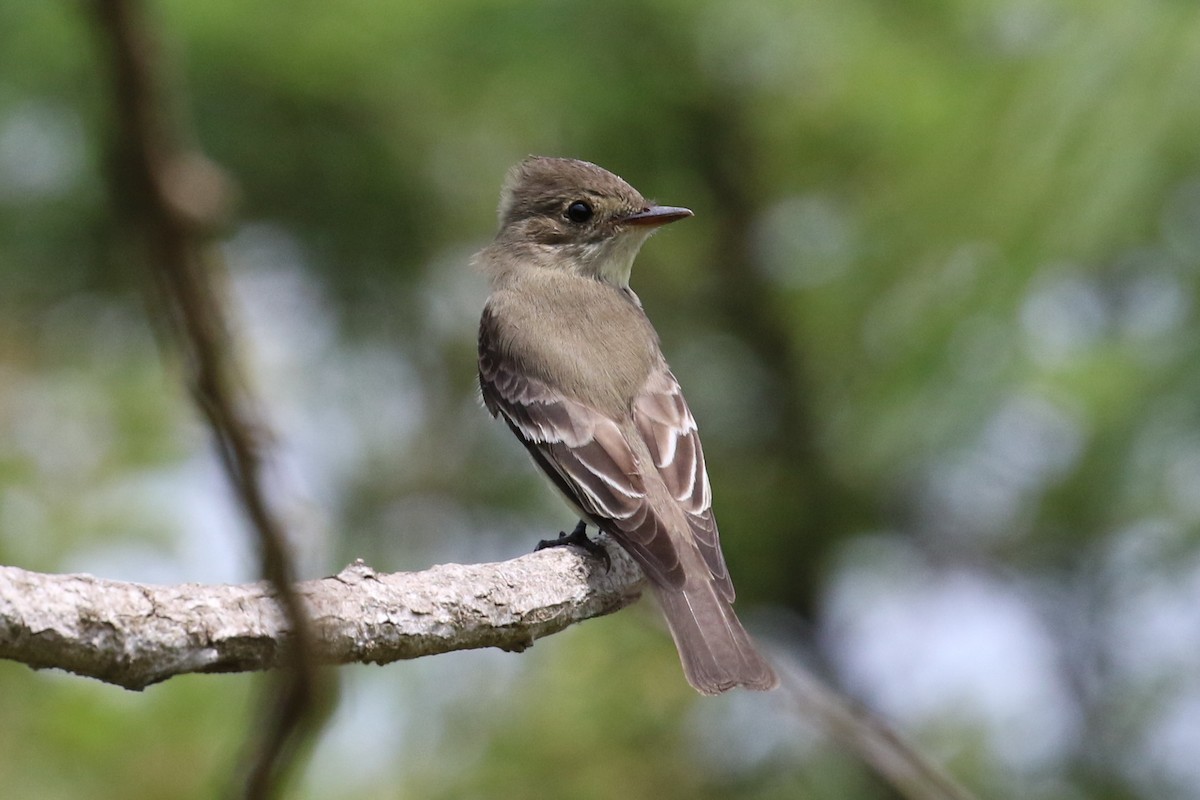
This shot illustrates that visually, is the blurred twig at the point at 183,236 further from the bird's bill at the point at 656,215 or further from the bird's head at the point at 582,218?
the bird's head at the point at 582,218

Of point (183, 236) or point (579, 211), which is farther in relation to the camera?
point (579, 211)

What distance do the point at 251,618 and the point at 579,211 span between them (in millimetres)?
3622

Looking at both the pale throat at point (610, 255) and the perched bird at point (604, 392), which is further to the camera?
the pale throat at point (610, 255)

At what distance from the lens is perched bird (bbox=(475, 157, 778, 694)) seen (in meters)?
4.04

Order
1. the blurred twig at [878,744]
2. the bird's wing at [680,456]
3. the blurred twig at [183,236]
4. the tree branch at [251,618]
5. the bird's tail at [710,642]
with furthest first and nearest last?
the bird's wing at [680,456], the bird's tail at [710,642], the blurred twig at [878,744], the tree branch at [251,618], the blurred twig at [183,236]

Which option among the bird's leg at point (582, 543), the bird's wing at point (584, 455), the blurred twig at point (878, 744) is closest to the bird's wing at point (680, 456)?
the bird's wing at point (584, 455)

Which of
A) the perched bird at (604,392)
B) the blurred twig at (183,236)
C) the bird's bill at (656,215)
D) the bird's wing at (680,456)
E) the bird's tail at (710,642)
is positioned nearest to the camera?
the blurred twig at (183,236)

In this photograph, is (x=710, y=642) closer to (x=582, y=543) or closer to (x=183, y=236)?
(x=582, y=543)

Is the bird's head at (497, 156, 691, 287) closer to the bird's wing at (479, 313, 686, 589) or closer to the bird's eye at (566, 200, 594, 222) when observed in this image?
the bird's eye at (566, 200, 594, 222)

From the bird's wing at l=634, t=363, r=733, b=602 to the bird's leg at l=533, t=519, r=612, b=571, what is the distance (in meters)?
0.34

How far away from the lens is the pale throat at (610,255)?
18.8 feet

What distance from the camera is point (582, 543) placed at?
13.0 ft

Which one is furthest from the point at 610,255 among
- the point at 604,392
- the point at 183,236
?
the point at 183,236

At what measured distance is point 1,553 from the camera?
5.73 meters
